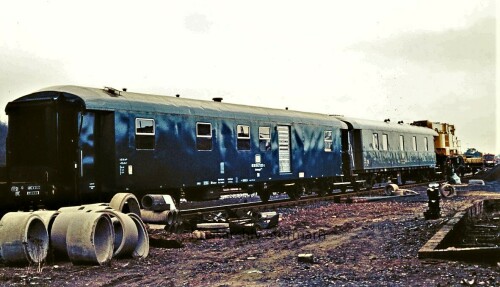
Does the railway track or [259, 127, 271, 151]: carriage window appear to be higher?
[259, 127, 271, 151]: carriage window

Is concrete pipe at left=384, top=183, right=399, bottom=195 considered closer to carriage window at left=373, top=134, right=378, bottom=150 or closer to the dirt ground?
carriage window at left=373, top=134, right=378, bottom=150

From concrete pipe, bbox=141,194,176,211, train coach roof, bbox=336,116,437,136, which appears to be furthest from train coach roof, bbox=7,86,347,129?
train coach roof, bbox=336,116,437,136

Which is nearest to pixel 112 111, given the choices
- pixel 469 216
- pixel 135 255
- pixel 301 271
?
pixel 135 255

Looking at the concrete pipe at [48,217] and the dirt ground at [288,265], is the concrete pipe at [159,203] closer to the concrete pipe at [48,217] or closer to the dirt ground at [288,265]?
the dirt ground at [288,265]

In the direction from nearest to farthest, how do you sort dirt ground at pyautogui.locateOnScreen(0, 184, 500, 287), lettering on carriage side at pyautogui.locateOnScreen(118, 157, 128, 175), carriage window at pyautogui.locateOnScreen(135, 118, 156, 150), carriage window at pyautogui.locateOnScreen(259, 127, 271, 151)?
dirt ground at pyautogui.locateOnScreen(0, 184, 500, 287) < lettering on carriage side at pyautogui.locateOnScreen(118, 157, 128, 175) < carriage window at pyautogui.locateOnScreen(135, 118, 156, 150) < carriage window at pyautogui.locateOnScreen(259, 127, 271, 151)

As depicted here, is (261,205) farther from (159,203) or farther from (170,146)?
(159,203)

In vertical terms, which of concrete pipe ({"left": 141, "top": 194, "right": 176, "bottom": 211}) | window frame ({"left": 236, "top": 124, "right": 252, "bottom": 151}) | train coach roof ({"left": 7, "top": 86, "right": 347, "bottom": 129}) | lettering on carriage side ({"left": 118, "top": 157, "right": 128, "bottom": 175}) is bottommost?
concrete pipe ({"left": 141, "top": 194, "right": 176, "bottom": 211})

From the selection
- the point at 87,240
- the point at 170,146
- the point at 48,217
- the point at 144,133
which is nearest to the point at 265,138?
the point at 170,146

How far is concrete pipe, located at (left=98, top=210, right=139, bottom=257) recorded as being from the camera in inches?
356

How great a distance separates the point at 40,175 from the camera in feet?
38.0

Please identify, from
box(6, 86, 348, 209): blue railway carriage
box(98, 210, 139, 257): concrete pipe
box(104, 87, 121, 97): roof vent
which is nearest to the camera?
box(98, 210, 139, 257): concrete pipe

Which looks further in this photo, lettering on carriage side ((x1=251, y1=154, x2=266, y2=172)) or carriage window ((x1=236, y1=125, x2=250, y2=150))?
lettering on carriage side ((x1=251, y1=154, x2=266, y2=172))

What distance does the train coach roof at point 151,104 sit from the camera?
12570mm

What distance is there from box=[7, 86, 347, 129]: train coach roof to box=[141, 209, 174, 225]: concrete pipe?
8.39 ft
